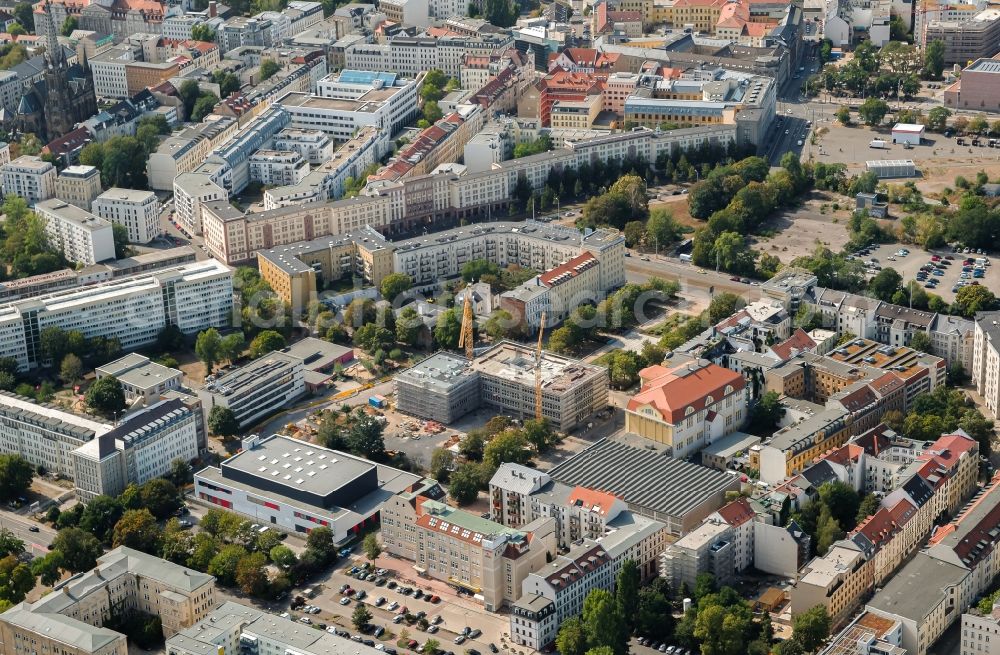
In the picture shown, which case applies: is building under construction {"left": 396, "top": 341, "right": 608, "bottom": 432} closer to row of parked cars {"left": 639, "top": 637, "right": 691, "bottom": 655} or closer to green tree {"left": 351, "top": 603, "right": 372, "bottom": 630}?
green tree {"left": 351, "top": 603, "right": 372, "bottom": 630}

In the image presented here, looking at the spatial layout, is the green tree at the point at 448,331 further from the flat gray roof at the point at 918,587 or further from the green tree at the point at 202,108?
the green tree at the point at 202,108

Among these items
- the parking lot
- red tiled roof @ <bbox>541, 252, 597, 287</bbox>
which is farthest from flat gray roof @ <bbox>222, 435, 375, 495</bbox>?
the parking lot

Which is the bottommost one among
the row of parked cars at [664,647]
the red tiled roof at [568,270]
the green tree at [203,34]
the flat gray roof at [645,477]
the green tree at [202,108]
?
the row of parked cars at [664,647]

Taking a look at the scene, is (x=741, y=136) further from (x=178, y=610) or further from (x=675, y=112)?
(x=178, y=610)

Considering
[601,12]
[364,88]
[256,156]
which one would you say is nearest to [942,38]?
[601,12]

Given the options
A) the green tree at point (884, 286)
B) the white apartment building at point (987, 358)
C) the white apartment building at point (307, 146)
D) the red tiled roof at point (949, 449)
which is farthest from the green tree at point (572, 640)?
the white apartment building at point (307, 146)

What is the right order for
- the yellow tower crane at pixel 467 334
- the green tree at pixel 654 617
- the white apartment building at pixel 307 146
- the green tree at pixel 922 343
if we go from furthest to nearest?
the white apartment building at pixel 307 146, the yellow tower crane at pixel 467 334, the green tree at pixel 922 343, the green tree at pixel 654 617
